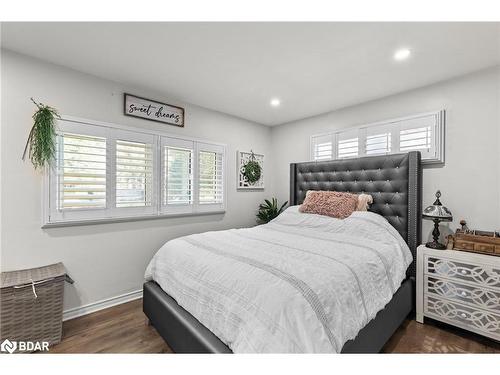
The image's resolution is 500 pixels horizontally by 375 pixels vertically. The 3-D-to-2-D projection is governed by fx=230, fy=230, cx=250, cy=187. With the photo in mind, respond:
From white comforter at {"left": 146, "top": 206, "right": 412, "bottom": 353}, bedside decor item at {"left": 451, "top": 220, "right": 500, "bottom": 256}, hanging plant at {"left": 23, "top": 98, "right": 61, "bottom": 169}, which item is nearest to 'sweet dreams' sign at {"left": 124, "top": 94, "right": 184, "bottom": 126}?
hanging plant at {"left": 23, "top": 98, "right": 61, "bottom": 169}

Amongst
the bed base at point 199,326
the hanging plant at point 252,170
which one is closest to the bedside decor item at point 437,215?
the bed base at point 199,326

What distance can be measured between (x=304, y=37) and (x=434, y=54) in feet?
3.85

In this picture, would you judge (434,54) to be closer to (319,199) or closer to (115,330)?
(319,199)

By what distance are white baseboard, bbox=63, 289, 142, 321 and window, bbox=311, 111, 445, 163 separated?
300 centimetres

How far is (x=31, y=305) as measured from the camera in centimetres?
174

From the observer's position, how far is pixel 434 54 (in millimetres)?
1945

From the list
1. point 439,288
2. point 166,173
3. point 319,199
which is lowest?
point 439,288

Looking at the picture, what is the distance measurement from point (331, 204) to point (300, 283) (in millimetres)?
1723

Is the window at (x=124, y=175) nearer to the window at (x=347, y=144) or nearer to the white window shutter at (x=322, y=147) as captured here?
the white window shutter at (x=322, y=147)

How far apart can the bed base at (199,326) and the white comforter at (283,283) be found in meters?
0.05

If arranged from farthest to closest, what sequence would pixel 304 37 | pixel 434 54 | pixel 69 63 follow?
pixel 69 63 → pixel 434 54 → pixel 304 37

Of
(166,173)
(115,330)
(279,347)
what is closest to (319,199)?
(166,173)

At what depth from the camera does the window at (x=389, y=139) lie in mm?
2439
